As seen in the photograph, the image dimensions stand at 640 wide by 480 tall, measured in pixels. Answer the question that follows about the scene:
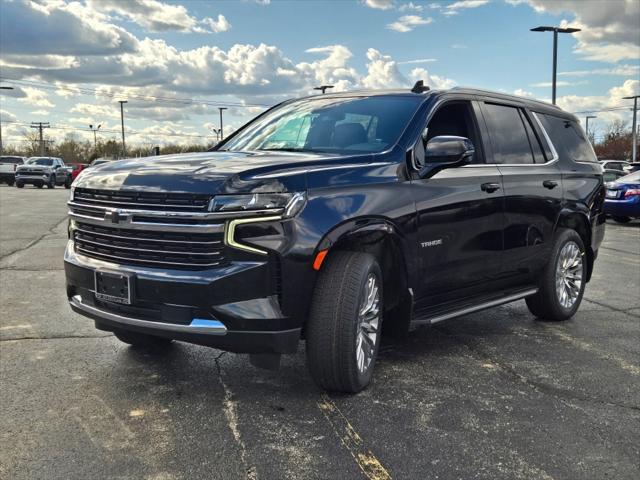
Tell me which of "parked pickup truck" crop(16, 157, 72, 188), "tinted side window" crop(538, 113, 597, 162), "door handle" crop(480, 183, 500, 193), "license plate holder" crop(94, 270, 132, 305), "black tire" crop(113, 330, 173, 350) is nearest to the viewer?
"license plate holder" crop(94, 270, 132, 305)

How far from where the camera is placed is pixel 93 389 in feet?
12.8

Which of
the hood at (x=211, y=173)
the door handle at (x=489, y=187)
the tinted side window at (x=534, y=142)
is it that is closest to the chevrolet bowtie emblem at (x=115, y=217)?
the hood at (x=211, y=173)

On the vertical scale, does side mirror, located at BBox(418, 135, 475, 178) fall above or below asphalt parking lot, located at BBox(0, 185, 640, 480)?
above

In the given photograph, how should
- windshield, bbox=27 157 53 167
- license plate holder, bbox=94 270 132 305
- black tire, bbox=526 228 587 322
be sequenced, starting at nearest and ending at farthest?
license plate holder, bbox=94 270 132 305 → black tire, bbox=526 228 587 322 → windshield, bbox=27 157 53 167

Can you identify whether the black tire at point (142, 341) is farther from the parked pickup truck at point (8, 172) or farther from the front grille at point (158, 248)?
the parked pickup truck at point (8, 172)

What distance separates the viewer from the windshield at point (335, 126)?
4359mm

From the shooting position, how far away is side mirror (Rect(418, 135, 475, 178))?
4.06 meters

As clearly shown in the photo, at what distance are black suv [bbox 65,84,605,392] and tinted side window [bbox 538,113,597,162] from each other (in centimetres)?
60

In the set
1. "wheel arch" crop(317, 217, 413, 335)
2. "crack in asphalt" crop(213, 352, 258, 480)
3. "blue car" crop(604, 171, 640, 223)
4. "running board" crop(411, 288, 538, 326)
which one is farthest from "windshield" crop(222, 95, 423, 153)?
"blue car" crop(604, 171, 640, 223)

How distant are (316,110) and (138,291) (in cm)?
221

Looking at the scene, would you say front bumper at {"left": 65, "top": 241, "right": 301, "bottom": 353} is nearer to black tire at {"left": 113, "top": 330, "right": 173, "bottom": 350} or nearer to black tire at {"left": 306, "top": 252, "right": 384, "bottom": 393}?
black tire at {"left": 306, "top": 252, "right": 384, "bottom": 393}

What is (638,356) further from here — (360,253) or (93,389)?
(93,389)

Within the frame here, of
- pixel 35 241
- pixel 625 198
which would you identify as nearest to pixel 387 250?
pixel 35 241

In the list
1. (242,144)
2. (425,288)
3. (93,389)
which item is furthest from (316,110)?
(93,389)
